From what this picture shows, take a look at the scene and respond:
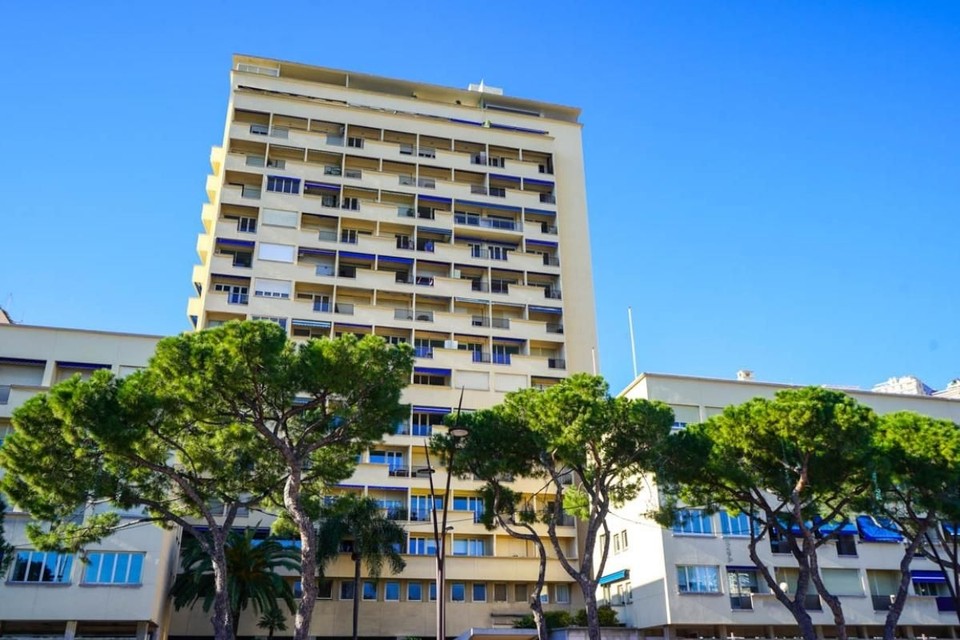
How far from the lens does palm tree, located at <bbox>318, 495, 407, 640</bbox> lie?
39.4 m

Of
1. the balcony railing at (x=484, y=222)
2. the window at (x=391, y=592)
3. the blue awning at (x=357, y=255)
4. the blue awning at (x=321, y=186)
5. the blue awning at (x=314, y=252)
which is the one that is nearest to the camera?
the window at (x=391, y=592)

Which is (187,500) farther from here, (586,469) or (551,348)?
(551,348)

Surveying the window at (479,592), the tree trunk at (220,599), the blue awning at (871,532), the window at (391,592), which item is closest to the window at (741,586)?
the blue awning at (871,532)

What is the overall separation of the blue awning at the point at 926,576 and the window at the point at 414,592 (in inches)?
1027

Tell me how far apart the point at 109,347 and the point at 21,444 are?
613 inches

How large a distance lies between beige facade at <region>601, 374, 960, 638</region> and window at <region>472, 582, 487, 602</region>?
682cm

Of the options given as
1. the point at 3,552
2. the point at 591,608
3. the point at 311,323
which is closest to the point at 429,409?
the point at 311,323

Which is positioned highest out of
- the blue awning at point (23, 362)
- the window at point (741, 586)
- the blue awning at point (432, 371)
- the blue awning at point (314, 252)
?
the blue awning at point (314, 252)

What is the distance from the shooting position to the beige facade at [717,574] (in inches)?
1549

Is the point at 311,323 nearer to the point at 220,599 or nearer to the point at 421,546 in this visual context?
the point at 421,546

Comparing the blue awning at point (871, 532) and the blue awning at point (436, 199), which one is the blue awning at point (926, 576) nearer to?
the blue awning at point (871, 532)

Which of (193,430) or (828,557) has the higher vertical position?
(193,430)

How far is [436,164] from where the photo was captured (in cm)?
5781

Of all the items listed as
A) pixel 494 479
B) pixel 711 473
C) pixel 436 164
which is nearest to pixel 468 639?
pixel 494 479
